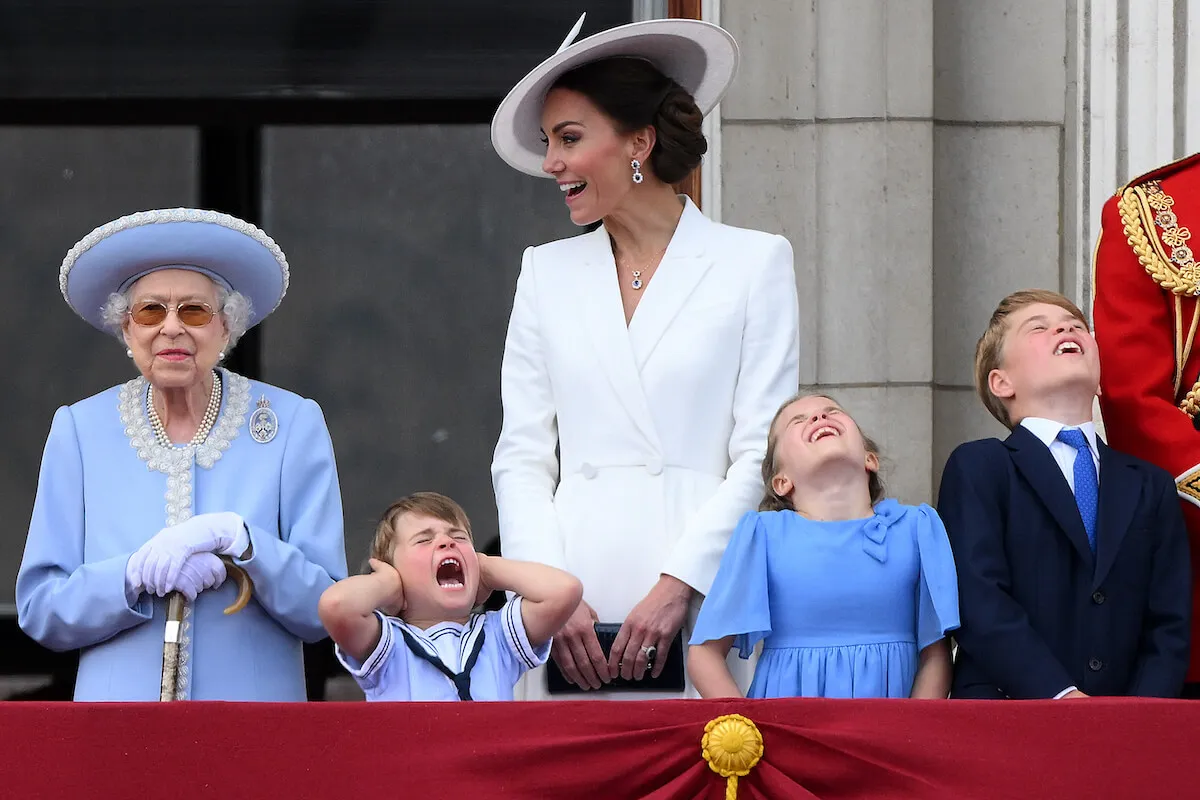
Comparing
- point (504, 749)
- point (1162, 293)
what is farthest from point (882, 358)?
point (504, 749)

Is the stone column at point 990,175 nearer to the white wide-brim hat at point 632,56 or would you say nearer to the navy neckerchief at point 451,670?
the white wide-brim hat at point 632,56

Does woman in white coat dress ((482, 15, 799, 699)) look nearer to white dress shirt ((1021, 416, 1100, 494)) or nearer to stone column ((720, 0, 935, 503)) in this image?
white dress shirt ((1021, 416, 1100, 494))

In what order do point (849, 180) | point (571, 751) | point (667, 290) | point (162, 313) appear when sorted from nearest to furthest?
point (571, 751) < point (162, 313) < point (667, 290) < point (849, 180)

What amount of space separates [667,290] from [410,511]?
0.67 meters

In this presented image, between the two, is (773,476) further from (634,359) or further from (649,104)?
(649,104)

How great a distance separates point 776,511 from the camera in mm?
3461

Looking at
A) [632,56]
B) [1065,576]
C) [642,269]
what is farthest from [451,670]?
[632,56]

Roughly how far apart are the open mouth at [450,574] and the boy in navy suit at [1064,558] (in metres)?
0.84

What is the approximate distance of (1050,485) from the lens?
11.1 feet

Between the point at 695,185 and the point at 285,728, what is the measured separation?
262 cm

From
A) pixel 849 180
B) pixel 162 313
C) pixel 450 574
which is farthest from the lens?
pixel 849 180

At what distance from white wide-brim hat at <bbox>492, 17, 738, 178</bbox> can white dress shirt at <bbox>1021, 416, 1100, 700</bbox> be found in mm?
939

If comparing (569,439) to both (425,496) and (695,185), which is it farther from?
(695,185)

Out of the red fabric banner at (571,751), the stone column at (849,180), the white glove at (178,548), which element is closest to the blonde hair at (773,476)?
the red fabric banner at (571,751)
